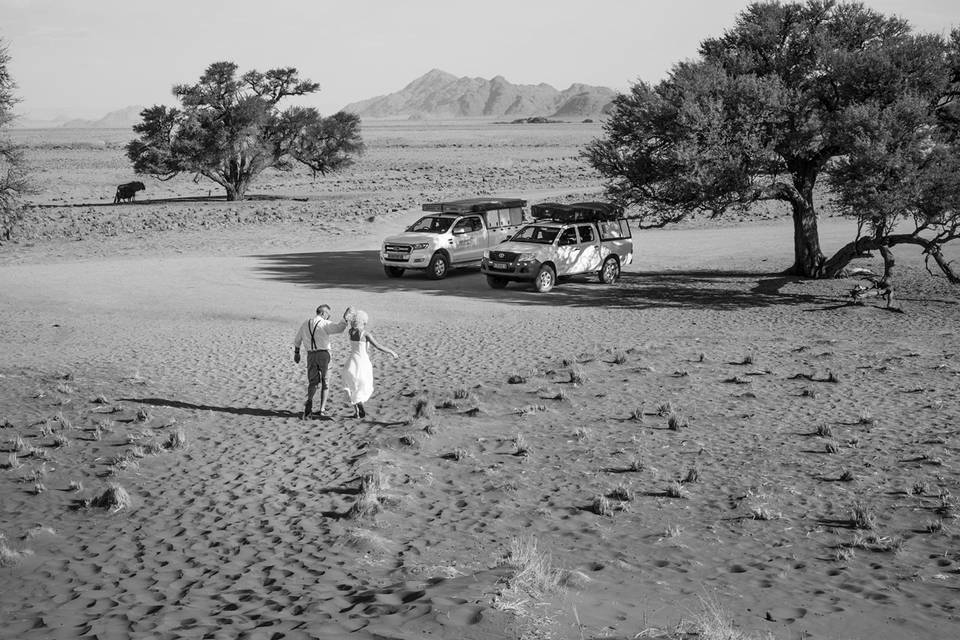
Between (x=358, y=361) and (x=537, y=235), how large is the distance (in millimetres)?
14041

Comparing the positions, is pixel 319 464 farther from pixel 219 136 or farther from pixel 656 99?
pixel 219 136

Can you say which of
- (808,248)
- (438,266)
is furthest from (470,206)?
(808,248)

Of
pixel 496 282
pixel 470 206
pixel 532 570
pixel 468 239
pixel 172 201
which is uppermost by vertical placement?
pixel 172 201

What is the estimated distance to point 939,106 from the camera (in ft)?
82.6

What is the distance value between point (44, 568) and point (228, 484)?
260 cm

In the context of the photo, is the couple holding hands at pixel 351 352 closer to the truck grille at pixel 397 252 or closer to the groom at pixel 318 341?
the groom at pixel 318 341

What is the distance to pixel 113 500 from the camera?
34.5 feet

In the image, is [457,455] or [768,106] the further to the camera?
[768,106]

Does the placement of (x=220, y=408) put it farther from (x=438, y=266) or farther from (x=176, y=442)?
(x=438, y=266)

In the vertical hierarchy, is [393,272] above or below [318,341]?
above

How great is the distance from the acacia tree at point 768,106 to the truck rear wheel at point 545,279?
10.5ft

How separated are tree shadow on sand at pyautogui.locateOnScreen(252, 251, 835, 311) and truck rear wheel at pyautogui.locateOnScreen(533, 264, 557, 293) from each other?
0.66 ft

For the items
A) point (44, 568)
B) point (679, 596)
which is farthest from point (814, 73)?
point (44, 568)

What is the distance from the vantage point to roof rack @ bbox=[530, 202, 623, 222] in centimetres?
2698
